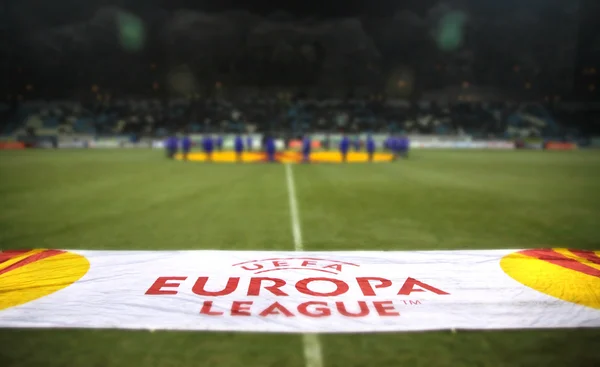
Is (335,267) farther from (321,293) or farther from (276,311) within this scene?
(276,311)

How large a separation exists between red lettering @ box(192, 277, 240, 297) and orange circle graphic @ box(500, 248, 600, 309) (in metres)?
3.66

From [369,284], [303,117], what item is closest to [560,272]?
[369,284]

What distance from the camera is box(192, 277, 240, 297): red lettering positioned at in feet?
16.5

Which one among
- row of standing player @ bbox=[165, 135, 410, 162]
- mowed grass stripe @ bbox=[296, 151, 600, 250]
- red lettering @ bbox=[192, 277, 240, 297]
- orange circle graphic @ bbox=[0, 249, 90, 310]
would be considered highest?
row of standing player @ bbox=[165, 135, 410, 162]

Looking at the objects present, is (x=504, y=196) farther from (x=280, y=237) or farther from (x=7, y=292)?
(x=7, y=292)

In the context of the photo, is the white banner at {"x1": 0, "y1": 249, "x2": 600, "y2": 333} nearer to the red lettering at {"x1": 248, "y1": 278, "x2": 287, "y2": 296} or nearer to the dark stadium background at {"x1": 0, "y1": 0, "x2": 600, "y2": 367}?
the red lettering at {"x1": 248, "y1": 278, "x2": 287, "y2": 296}

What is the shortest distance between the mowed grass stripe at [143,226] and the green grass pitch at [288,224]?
19mm

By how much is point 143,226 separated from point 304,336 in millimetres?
5956

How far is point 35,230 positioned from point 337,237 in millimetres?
5917

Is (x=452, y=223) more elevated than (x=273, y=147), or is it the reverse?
(x=273, y=147)

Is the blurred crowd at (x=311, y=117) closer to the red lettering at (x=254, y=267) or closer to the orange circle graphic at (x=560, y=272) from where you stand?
the orange circle graphic at (x=560, y=272)

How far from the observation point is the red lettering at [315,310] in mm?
4449

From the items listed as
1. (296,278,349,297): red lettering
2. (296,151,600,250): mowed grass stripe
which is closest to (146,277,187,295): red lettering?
(296,278,349,297): red lettering

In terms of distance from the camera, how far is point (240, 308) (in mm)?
4574
